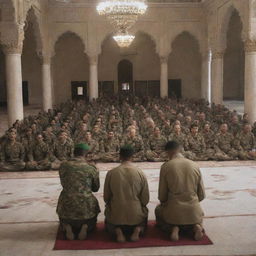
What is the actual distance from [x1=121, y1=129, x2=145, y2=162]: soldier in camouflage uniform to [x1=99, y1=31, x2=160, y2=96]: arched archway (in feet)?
51.4

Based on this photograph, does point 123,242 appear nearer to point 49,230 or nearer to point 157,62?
point 49,230

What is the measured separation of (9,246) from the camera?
441 centimetres

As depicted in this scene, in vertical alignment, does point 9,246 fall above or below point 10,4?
below

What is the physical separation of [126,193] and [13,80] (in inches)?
377

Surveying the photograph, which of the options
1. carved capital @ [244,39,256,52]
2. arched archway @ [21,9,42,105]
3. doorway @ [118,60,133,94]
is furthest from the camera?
doorway @ [118,60,133,94]

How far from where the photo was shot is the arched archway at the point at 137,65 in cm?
2539

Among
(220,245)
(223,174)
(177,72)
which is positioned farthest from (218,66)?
(220,245)

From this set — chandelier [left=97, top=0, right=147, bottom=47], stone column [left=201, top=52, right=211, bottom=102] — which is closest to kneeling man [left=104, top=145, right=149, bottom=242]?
chandelier [left=97, top=0, right=147, bottom=47]

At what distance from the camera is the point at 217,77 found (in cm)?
1812

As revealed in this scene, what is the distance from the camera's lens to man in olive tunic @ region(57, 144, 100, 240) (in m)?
4.48

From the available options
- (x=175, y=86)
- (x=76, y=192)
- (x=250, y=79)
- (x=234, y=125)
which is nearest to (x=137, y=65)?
(x=175, y=86)

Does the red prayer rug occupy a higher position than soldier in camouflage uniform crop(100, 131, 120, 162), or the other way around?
soldier in camouflage uniform crop(100, 131, 120, 162)

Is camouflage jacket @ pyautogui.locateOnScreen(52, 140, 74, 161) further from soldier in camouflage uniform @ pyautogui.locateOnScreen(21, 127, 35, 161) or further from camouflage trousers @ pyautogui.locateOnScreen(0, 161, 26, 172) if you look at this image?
camouflage trousers @ pyautogui.locateOnScreen(0, 161, 26, 172)

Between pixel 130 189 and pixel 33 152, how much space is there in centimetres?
532
